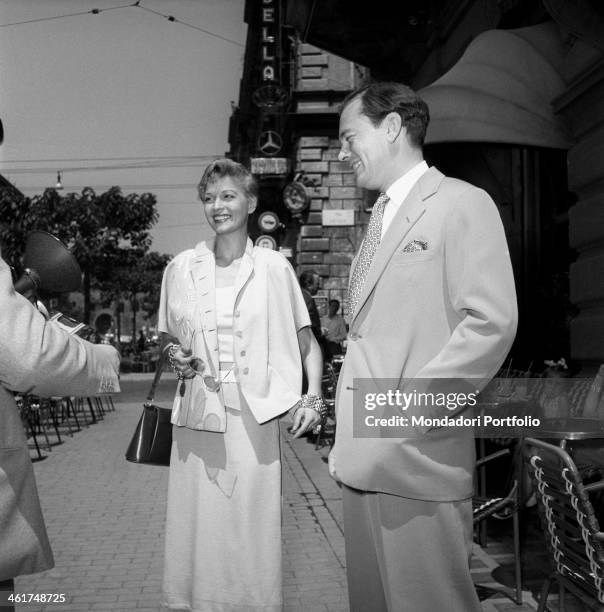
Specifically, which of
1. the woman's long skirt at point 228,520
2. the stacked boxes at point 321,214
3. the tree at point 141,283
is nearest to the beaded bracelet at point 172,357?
the woman's long skirt at point 228,520

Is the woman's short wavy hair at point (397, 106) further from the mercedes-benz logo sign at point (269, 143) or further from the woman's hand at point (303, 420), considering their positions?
the mercedes-benz logo sign at point (269, 143)

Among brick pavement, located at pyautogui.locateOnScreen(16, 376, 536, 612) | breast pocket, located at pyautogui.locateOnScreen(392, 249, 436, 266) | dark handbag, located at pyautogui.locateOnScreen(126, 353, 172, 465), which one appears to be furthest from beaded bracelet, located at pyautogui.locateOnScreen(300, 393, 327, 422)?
brick pavement, located at pyautogui.locateOnScreen(16, 376, 536, 612)

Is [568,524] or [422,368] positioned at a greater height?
[422,368]

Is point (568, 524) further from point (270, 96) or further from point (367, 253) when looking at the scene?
point (270, 96)

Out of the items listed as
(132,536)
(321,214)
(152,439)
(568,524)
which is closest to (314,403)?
(152,439)

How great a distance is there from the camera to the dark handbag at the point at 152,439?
3.40m

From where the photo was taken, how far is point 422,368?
85.2 inches

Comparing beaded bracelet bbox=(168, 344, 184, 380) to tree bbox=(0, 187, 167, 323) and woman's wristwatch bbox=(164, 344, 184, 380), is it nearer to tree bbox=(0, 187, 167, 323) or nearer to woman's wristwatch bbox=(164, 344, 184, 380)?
woman's wristwatch bbox=(164, 344, 184, 380)

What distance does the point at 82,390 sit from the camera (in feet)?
6.91

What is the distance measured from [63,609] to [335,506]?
2.89 m

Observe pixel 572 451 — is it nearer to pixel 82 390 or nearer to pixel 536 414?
pixel 536 414

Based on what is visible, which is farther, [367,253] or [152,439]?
A: [152,439]

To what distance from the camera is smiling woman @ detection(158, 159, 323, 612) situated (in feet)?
10.6

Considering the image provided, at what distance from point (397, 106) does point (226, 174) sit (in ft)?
4.13
